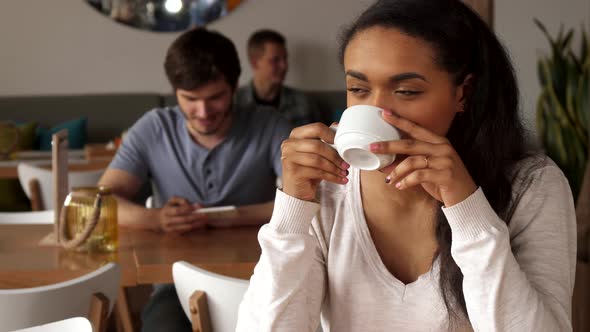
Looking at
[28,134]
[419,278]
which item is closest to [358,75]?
[419,278]

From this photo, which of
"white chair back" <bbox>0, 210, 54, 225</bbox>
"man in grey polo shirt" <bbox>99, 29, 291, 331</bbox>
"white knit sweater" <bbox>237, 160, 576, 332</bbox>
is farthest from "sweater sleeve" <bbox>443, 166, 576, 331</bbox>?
"white chair back" <bbox>0, 210, 54, 225</bbox>

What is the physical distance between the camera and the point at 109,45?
6195mm

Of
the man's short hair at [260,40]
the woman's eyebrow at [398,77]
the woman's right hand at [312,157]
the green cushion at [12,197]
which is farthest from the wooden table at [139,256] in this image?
the man's short hair at [260,40]

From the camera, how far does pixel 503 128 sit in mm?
1561

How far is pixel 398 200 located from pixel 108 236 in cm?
106

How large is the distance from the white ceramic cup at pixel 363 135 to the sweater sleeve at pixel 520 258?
161 millimetres

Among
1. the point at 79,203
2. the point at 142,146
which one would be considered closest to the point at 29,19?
the point at 142,146

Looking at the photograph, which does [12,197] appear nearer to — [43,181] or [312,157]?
[43,181]

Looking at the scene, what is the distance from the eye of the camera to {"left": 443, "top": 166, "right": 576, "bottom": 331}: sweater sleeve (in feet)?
4.40

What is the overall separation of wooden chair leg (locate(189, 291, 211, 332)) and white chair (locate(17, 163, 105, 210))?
1940 mm

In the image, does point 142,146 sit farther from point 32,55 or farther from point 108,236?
point 32,55

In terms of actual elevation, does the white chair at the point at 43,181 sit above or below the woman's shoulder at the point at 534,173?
below

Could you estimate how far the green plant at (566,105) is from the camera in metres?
4.68

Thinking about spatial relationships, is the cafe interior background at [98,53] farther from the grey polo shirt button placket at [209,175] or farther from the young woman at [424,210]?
the young woman at [424,210]
